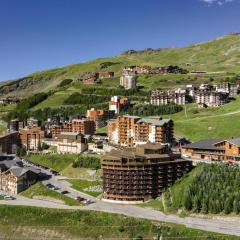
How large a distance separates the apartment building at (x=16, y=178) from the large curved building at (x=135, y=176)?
20.4 m

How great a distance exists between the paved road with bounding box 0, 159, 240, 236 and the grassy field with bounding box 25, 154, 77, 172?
47.5 feet

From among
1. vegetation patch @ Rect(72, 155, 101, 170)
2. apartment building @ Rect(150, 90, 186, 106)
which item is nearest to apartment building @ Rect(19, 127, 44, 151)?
vegetation patch @ Rect(72, 155, 101, 170)

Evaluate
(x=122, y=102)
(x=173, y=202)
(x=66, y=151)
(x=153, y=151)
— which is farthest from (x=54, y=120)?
(x=173, y=202)

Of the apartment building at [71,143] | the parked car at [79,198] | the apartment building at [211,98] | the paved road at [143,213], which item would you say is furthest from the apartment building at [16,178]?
the apartment building at [211,98]

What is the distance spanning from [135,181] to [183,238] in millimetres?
24258

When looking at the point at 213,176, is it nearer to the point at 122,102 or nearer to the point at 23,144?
the point at 23,144

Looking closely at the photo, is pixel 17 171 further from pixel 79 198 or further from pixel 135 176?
pixel 135 176

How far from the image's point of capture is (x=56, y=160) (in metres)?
138

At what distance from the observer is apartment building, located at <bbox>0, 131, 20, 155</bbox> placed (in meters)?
Result: 161

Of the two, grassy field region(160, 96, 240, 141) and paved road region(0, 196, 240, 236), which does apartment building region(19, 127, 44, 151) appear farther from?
paved road region(0, 196, 240, 236)

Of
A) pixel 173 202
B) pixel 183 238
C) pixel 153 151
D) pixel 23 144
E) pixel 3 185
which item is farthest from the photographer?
pixel 23 144

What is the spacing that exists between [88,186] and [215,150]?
1176 inches

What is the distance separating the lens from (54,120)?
18975cm

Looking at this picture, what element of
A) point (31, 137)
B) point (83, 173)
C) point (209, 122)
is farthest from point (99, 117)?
point (83, 173)
